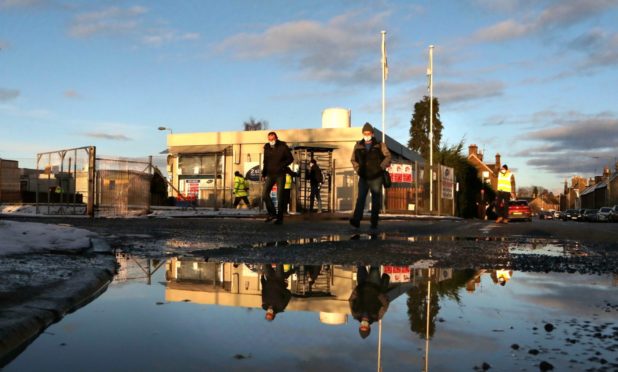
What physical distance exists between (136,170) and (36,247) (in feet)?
42.6

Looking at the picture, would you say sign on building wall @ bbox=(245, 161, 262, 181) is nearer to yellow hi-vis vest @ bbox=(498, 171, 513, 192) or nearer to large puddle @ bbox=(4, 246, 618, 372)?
yellow hi-vis vest @ bbox=(498, 171, 513, 192)

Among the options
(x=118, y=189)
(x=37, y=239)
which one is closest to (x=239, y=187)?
(x=118, y=189)

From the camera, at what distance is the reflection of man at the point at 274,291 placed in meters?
3.30

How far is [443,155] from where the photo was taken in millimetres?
38344

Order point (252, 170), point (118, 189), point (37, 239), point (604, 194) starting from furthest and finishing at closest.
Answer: point (604, 194) → point (252, 170) → point (118, 189) → point (37, 239)

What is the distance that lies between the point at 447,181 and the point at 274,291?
97.8 feet

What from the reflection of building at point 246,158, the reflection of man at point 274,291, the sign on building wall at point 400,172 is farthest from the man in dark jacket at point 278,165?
the reflection of building at point 246,158

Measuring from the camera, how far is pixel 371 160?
11023 mm

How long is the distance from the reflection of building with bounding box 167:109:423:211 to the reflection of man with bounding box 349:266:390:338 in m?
23.4

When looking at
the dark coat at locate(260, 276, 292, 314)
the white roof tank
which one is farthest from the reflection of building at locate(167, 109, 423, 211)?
the dark coat at locate(260, 276, 292, 314)

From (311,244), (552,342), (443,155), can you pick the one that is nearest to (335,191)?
(443,155)

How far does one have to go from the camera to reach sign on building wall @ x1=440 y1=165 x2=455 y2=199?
3147cm

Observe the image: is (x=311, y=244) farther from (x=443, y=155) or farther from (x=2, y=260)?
(x=443, y=155)

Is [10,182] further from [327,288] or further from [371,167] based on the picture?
[327,288]
